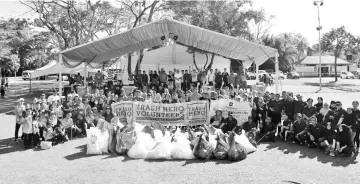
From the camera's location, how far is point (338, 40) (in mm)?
33344

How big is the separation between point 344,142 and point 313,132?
906 millimetres

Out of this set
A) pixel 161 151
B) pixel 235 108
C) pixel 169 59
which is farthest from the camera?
pixel 169 59

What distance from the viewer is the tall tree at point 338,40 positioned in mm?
32750

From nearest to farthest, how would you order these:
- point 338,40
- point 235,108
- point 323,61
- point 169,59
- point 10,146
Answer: point 10,146
point 235,108
point 169,59
point 338,40
point 323,61

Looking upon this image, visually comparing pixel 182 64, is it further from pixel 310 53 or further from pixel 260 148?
pixel 310 53

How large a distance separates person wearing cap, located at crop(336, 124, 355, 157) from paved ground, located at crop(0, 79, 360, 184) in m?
0.26

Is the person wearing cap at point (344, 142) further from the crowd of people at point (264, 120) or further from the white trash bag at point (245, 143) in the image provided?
the white trash bag at point (245, 143)

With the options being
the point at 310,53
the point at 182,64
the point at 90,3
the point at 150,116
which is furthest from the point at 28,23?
the point at 310,53

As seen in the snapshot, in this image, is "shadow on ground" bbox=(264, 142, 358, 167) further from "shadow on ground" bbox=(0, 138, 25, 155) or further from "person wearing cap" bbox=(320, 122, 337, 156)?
"shadow on ground" bbox=(0, 138, 25, 155)

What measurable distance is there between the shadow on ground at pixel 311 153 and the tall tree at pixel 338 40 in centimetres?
2820

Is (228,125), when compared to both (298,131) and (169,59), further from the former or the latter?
(169,59)

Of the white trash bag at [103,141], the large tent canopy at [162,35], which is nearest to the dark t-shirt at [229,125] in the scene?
the white trash bag at [103,141]

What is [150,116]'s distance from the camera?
11344 mm

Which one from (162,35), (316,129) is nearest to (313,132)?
(316,129)
